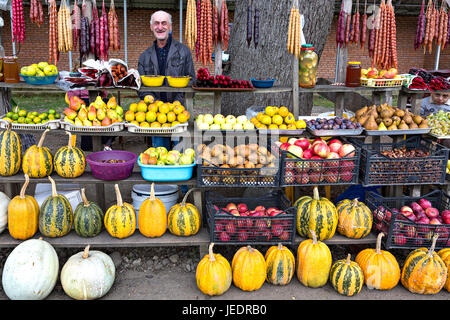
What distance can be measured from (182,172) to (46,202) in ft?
4.35

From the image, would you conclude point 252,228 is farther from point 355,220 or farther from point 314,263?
point 355,220

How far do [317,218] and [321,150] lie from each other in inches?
26.2

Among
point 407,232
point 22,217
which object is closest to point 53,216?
point 22,217

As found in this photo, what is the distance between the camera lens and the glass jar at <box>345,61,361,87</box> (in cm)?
448

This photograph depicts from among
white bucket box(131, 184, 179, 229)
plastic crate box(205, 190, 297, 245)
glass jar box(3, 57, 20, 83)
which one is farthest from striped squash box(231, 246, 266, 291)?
glass jar box(3, 57, 20, 83)

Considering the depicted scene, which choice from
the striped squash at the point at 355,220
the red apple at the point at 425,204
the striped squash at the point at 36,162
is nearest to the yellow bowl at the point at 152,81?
the striped squash at the point at 36,162

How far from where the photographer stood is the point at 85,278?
347cm

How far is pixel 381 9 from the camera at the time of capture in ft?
15.8

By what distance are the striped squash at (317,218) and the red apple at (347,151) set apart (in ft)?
1.54

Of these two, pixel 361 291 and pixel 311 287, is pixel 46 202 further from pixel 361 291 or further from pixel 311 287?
pixel 361 291

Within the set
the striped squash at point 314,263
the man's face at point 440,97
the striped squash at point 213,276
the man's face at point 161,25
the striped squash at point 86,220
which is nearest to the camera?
the striped squash at point 213,276

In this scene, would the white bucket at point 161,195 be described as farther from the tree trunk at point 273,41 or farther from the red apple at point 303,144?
the tree trunk at point 273,41

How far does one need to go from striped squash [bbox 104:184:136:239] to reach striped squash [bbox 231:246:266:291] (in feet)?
3.60

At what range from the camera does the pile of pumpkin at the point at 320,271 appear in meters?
3.62
